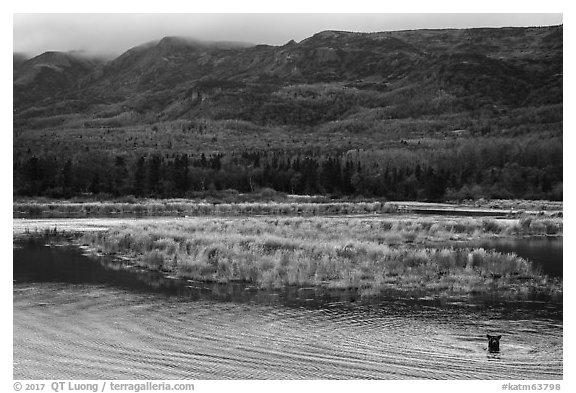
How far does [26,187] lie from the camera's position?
7119cm

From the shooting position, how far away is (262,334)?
52.5 feet

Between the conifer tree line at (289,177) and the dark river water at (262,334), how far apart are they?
179 feet

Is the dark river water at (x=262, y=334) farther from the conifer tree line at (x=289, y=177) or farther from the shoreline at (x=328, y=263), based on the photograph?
the conifer tree line at (x=289, y=177)

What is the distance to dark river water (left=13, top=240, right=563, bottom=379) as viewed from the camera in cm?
1370

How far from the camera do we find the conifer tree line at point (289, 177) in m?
77.9

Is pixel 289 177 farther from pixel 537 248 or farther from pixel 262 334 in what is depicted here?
pixel 262 334

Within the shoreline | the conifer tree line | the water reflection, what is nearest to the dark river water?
the shoreline

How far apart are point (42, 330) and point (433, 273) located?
40.7 ft

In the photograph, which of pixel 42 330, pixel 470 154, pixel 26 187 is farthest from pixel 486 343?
pixel 470 154

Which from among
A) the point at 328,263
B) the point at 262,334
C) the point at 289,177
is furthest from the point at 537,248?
the point at 289,177

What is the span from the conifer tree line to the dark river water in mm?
54670

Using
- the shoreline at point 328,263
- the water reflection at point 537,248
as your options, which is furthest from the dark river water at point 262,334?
the water reflection at point 537,248

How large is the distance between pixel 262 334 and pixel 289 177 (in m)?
82.0
